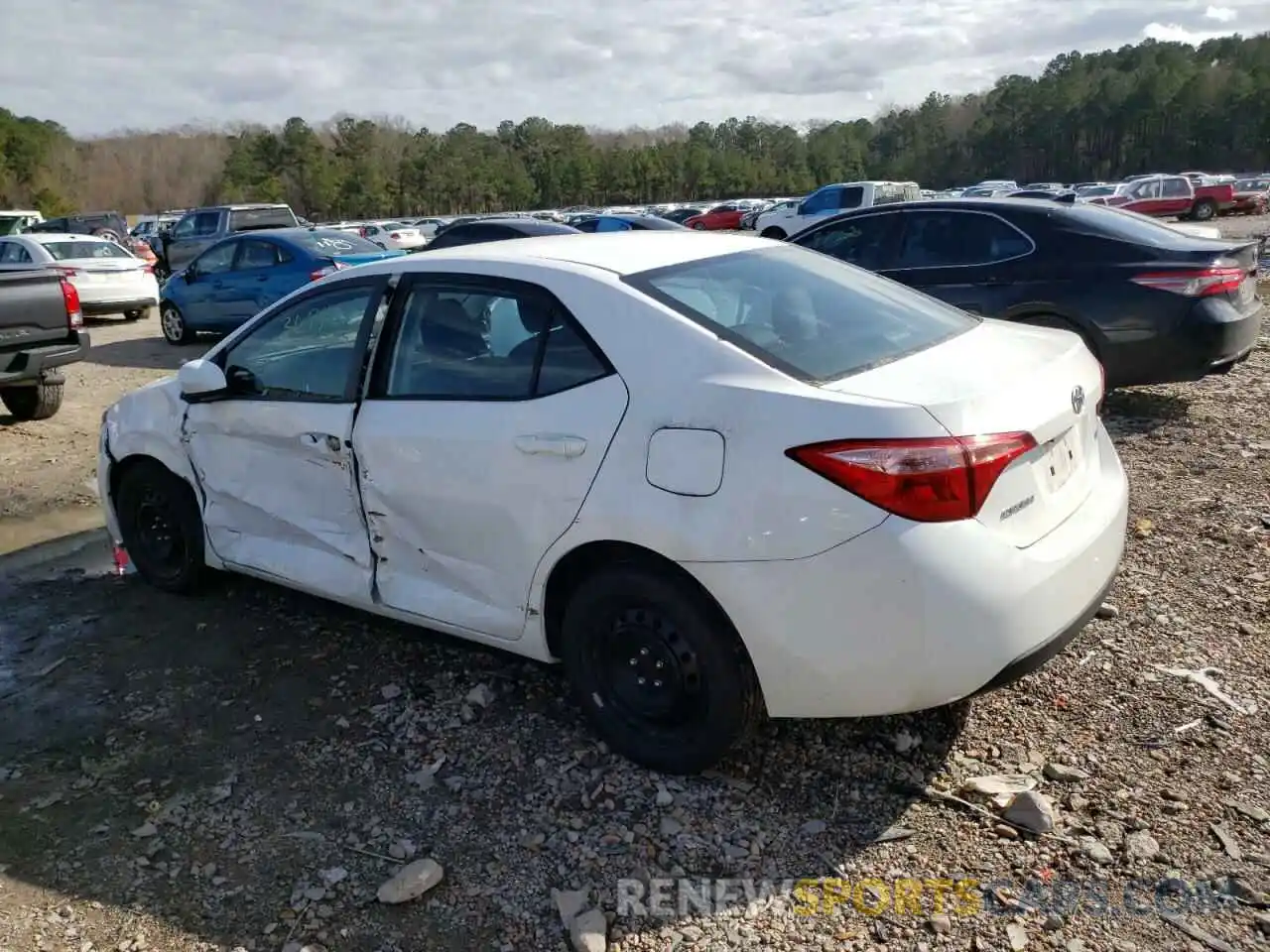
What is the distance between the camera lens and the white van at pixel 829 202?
84.0 ft

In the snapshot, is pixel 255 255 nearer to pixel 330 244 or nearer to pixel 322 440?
pixel 330 244

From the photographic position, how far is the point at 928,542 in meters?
2.62

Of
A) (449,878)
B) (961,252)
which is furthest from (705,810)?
(961,252)

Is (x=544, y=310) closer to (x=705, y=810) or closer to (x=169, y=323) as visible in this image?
(x=705, y=810)

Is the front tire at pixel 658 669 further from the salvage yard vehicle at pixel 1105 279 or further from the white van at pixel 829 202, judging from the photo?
the white van at pixel 829 202

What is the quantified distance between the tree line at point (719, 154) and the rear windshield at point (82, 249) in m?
53.3

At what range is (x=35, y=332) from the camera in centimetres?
841

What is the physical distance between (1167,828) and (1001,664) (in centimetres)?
69

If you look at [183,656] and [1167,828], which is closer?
[1167,828]

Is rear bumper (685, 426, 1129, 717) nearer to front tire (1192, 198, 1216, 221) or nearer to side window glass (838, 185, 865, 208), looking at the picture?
side window glass (838, 185, 865, 208)

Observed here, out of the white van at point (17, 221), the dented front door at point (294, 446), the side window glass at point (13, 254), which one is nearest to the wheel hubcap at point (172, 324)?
the side window glass at point (13, 254)

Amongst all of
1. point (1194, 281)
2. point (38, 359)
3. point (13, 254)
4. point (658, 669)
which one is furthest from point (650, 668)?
point (13, 254)

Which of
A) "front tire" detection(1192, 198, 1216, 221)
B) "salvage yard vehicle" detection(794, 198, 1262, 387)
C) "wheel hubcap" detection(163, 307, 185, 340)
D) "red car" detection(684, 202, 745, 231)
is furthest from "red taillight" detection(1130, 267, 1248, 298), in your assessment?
"red car" detection(684, 202, 745, 231)

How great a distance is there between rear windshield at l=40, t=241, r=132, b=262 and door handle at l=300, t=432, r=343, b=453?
14.8 m
